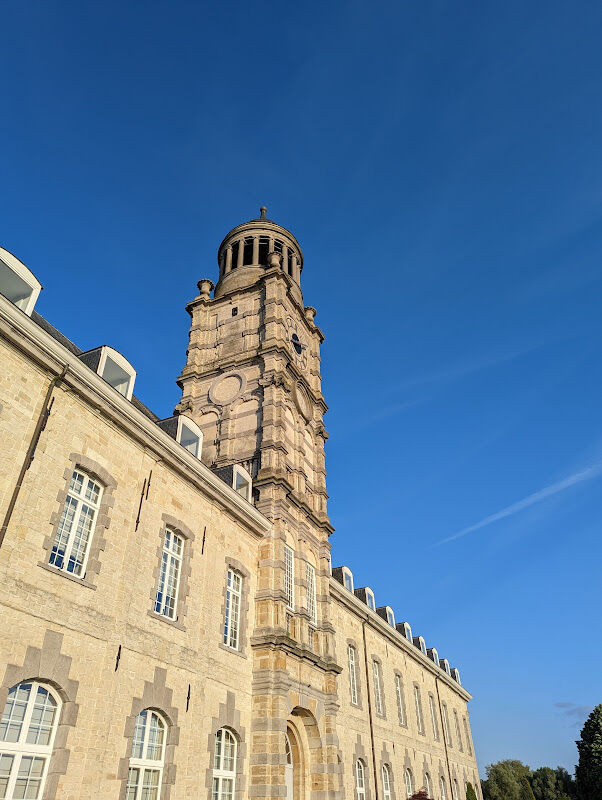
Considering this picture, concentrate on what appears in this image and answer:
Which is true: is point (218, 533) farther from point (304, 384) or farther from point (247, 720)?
point (304, 384)

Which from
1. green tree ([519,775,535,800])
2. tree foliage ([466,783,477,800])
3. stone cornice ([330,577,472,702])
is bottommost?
tree foliage ([466,783,477,800])

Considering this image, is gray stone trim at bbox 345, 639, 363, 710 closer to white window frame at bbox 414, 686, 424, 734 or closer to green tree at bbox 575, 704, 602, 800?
white window frame at bbox 414, 686, 424, 734

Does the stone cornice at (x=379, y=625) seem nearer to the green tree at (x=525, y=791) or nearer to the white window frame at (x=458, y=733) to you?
the white window frame at (x=458, y=733)

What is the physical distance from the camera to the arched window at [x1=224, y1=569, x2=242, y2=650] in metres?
18.3

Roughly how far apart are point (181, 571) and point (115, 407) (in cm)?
519

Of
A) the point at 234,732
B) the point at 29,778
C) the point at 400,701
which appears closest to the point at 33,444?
the point at 29,778

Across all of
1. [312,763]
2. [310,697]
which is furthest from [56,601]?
[312,763]

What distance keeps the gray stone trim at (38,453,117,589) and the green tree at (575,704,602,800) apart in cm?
6031

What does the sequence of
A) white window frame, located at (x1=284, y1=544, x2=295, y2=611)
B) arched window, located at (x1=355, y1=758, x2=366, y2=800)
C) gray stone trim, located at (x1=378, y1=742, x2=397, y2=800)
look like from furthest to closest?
gray stone trim, located at (x1=378, y1=742, x2=397, y2=800), arched window, located at (x1=355, y1=758, x2=366, y2=800), white window frame, located at (x1=284, y1=544, x2=295, y2=611)

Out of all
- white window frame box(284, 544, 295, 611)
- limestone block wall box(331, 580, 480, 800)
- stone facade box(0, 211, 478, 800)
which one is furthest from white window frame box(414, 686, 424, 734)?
white window frame box(284, 544, 295, 611)

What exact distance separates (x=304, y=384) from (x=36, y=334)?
16.6m

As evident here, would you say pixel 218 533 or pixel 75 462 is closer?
pixel 75 462

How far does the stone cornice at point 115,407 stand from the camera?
12727 millimetres

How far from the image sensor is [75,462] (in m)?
13.7
